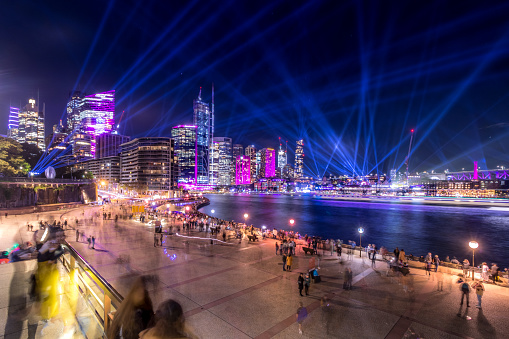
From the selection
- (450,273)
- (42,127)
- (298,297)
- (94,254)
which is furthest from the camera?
(42,127)

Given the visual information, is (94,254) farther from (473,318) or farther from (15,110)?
(15,110)

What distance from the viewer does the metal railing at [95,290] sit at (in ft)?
12.1

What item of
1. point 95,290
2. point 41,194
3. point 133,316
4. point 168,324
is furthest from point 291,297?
point 41,194

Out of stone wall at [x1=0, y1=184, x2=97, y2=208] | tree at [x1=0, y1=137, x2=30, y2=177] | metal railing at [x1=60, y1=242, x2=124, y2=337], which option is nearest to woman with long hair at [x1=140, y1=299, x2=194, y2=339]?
metal railing at [x1=60, y1=242, x2=124, y2=337]

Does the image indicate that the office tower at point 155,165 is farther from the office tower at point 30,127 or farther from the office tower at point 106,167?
the office tower at point 30,127

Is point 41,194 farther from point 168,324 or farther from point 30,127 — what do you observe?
point 30,127

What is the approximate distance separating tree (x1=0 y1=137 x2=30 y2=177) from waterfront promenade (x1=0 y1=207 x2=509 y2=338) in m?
40.6

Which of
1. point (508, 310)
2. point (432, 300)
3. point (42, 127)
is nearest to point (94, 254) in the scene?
point (432, 300)

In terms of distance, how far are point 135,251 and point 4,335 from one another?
11.0 m

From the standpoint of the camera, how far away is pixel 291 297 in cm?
942

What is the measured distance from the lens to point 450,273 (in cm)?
1261

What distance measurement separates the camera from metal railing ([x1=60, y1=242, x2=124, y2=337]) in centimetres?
369

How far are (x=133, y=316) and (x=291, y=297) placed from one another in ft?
26.0

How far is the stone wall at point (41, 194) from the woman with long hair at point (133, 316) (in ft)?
161
